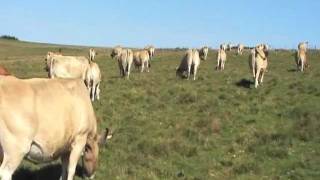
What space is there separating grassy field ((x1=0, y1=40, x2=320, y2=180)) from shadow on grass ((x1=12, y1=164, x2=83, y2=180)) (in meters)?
0.02

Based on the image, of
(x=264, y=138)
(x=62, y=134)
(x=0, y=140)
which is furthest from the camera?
(x=264, y=138)

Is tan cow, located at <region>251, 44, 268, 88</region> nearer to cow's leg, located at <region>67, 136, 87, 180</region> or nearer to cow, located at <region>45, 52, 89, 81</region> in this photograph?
cow, located at <region>45, 52, 89, 81</region>

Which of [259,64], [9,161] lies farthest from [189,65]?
[9,161]

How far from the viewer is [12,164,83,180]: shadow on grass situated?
12.9 m

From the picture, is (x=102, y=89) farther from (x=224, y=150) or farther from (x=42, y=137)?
(x=42, y=137)

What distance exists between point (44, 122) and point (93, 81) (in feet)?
55.1

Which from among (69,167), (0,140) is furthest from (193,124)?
(0,140)

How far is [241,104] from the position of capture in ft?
78.6

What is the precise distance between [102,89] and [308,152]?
49.5ft

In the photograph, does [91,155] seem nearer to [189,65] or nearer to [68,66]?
[68,66]

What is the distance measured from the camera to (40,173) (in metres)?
13.2

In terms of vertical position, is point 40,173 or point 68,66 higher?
point 68,66

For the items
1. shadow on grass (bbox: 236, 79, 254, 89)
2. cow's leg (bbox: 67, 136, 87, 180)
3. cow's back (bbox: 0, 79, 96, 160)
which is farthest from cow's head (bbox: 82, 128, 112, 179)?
shadow on grass (bbox: 236, 79, 254, 89)

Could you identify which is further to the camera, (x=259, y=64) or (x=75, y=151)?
(x=259, y=64)
